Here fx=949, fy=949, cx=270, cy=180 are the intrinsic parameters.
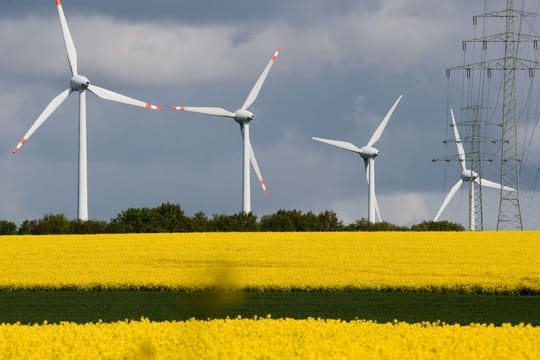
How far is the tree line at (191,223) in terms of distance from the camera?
99125 mm

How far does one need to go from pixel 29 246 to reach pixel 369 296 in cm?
3374

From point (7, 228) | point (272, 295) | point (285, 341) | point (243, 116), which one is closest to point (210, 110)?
point (243, 116)

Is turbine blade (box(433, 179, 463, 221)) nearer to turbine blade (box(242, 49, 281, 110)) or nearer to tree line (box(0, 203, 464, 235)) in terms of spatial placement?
tree line (box(0, 203, 464, 235))

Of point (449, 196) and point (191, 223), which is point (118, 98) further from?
point (449, 196)

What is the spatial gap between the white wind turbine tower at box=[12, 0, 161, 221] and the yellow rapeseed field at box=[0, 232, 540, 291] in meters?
9.66

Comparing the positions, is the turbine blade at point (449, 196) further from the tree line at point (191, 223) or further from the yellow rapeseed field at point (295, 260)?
the yellow rapeseed field at point (295, 260)

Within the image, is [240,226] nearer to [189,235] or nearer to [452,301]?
[189,235]

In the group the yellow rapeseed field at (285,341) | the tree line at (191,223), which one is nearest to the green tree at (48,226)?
the tree line at (191,223)

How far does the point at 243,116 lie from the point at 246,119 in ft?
1.54

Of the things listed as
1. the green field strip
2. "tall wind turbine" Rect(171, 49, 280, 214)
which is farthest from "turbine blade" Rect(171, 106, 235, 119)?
the green field strip

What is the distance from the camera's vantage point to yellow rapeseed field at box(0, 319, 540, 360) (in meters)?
15.4

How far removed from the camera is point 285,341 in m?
17.6

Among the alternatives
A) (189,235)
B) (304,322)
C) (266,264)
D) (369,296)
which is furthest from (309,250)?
(304,322)

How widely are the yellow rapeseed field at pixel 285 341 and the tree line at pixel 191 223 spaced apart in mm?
74782
